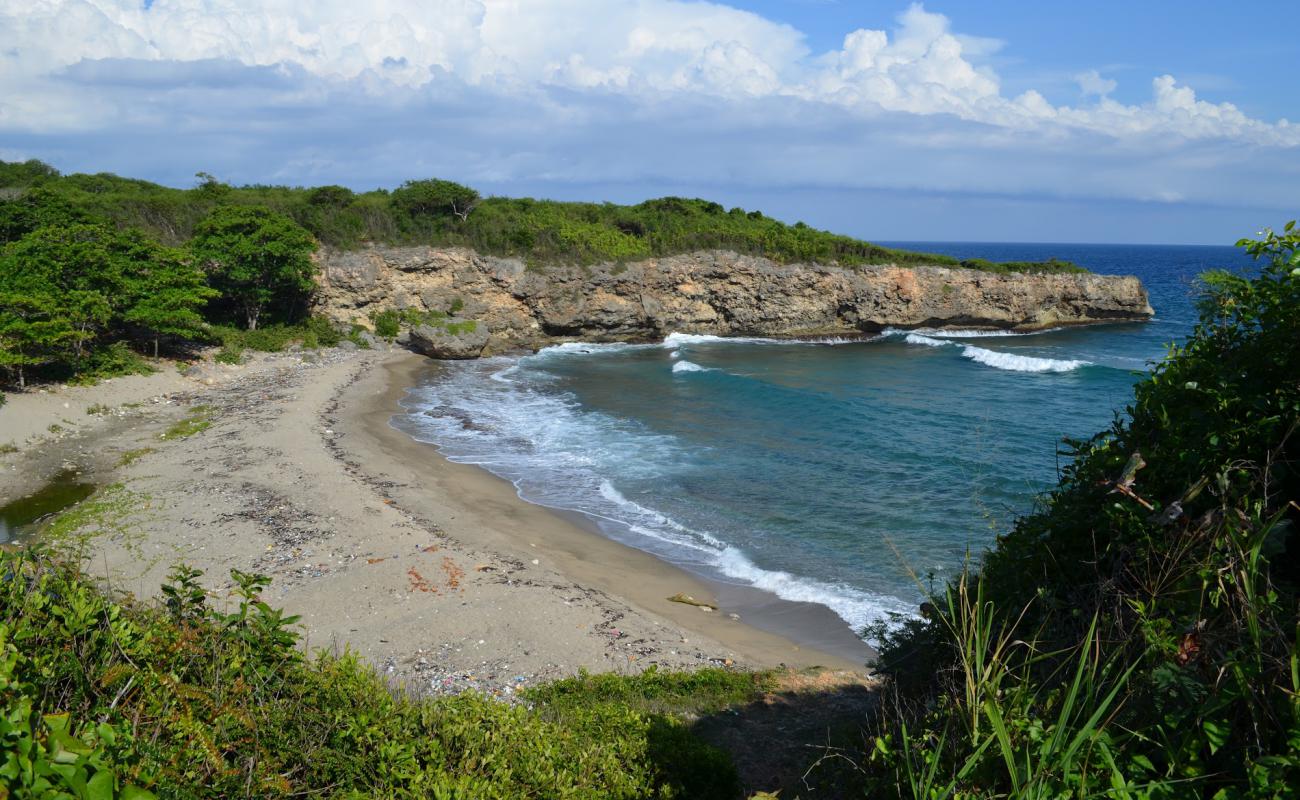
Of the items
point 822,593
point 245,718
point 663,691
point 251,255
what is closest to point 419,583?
point 663,691

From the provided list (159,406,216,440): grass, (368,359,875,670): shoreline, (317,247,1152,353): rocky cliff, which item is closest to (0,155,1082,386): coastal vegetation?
(317,247,1152,353): rocky cliff

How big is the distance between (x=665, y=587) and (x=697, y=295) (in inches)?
1310

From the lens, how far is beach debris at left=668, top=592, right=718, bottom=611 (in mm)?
14289

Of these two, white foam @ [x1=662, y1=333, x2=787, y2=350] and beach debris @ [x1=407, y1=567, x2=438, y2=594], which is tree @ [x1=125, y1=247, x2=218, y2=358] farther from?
white foam @ [x1=662, y1=333, x2=787, y2=350]

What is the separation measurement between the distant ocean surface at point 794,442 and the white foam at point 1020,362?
0.17 metres

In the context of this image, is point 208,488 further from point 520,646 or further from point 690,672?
point 690,672

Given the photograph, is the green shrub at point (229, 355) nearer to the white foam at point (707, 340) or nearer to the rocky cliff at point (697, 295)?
the rocky cliff at point (697, 295)

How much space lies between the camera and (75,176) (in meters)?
49.7

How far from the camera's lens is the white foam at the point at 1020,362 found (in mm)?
38031

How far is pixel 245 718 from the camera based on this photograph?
14.8ft

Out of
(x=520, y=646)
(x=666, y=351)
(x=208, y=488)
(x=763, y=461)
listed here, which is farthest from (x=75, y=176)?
(x=520, y=646)

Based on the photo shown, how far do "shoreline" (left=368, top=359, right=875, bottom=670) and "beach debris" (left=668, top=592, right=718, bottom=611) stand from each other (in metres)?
0.12

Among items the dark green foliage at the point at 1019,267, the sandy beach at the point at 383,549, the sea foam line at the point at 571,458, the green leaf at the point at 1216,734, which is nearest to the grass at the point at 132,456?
the sandy beach at the point at 383,549

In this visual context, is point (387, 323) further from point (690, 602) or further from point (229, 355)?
point (690, 602)
